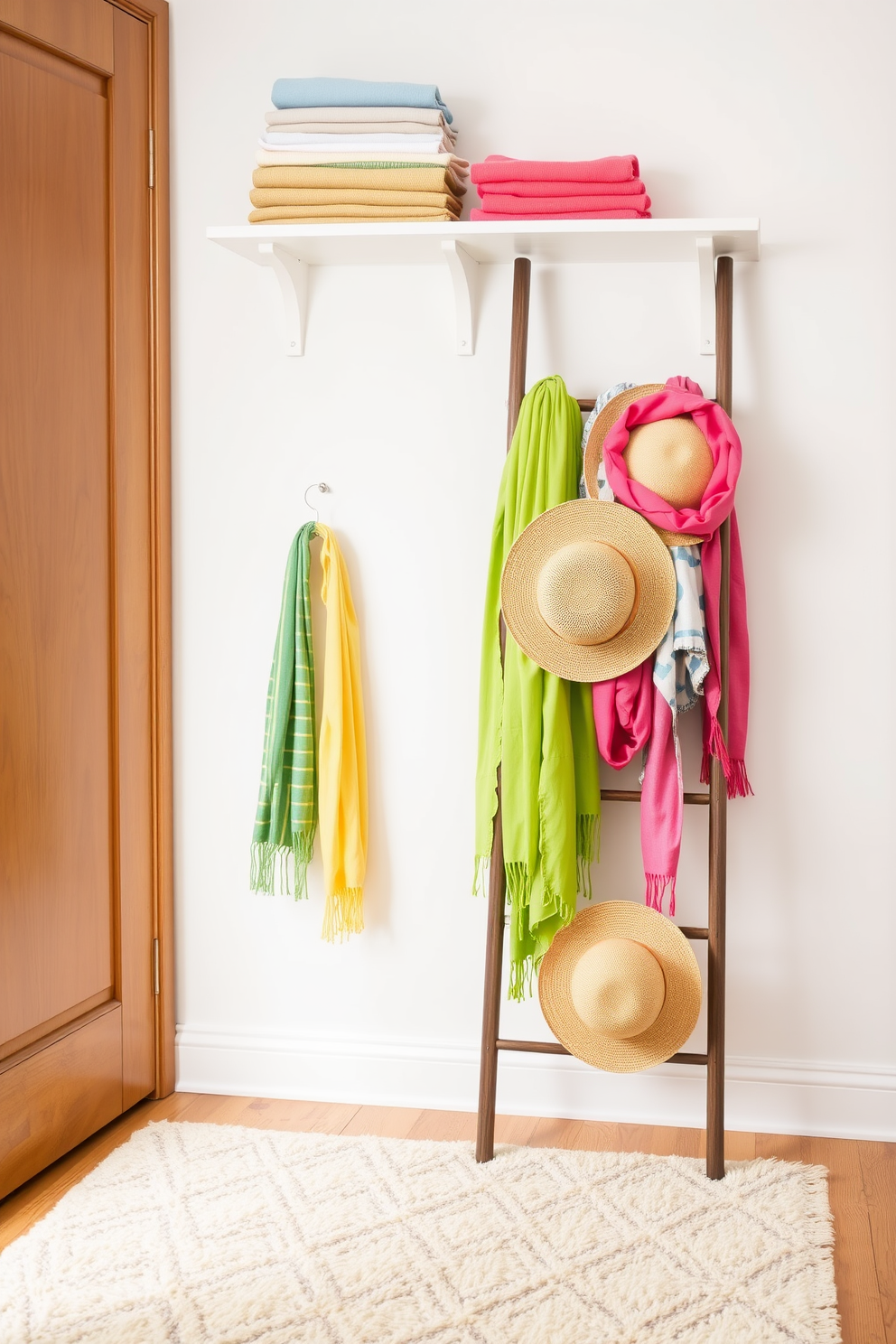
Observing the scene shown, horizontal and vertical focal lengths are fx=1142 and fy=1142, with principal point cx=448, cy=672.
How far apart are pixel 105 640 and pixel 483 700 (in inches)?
30.3

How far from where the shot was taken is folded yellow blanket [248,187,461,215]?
216cm

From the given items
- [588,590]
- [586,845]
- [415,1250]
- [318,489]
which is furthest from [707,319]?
[415,1250]

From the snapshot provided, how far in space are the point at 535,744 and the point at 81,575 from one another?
932mm

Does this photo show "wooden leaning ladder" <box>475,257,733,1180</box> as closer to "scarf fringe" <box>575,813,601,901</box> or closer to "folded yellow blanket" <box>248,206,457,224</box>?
"scarf fringe" <box>575,813,601,901</box>

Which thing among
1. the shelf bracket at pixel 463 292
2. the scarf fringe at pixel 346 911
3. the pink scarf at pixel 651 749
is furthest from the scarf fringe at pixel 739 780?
the shelf bracket at pixel 463 292

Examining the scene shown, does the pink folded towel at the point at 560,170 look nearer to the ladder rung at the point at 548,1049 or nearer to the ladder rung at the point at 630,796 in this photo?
the ladder rung at the point at 630,796

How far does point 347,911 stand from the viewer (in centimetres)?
240

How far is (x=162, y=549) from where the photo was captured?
2.45 metres

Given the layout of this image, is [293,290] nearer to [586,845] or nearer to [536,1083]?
[586,845]

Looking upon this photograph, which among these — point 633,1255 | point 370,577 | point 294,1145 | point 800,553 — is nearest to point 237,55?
point 370,577

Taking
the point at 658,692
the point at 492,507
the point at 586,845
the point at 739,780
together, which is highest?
the point at 492,507

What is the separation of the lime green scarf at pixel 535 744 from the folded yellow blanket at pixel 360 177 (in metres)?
0.43

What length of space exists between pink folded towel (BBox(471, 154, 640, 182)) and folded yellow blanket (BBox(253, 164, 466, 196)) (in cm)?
8

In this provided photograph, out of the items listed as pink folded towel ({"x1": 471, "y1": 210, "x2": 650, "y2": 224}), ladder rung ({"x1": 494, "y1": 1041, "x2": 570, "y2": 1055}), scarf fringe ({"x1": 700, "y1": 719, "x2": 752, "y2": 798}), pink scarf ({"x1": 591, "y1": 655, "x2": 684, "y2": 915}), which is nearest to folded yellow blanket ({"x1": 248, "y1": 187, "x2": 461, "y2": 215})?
pink folded towel ({"x1": 471, "y1": 210, "x2": 650, "y2": 224})
